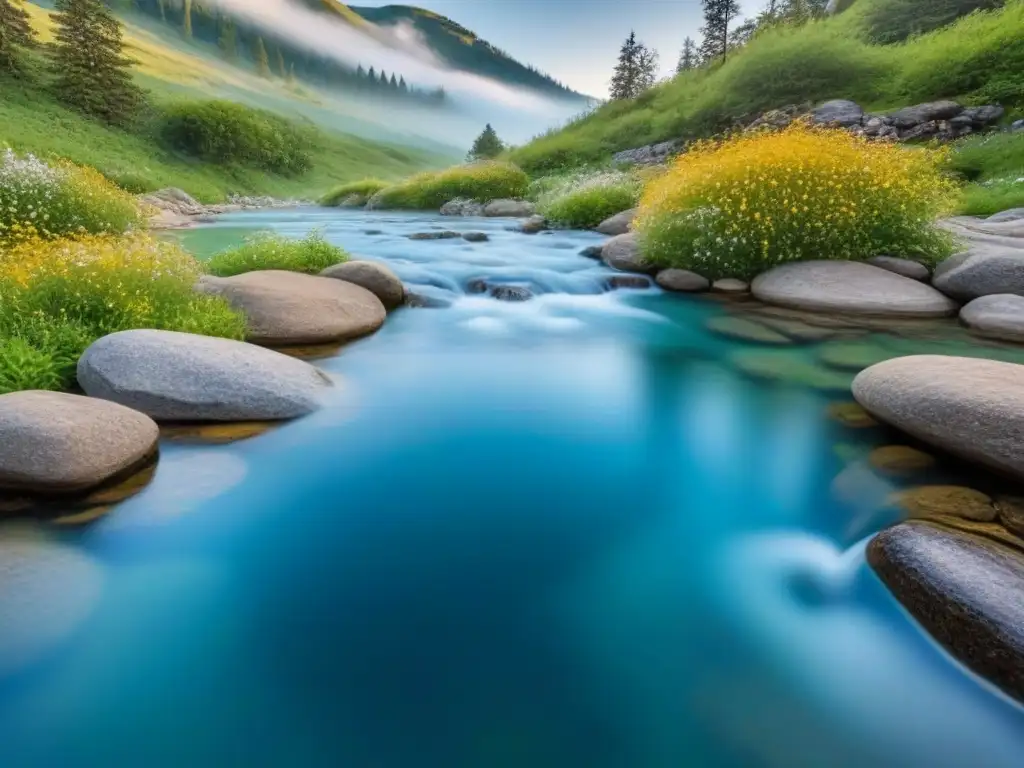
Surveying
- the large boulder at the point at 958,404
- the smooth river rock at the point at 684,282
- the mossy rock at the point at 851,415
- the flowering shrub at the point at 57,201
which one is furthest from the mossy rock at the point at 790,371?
the flowering shrub at the point at 57,201

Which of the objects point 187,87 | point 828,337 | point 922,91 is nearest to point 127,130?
point 187,87

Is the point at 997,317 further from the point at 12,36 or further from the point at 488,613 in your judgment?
the point at 12,36

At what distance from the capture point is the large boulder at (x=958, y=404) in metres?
3.88

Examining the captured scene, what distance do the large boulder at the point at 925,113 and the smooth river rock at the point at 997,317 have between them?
60.6 ft

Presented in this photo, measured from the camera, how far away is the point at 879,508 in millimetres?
3900

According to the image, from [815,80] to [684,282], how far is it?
26104mm

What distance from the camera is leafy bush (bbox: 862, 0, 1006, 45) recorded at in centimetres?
3209

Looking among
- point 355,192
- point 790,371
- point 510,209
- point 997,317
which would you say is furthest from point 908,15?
point 790,371

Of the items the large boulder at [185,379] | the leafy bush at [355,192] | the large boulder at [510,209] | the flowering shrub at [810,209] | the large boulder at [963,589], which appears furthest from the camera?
the leafy bush at [355,192]

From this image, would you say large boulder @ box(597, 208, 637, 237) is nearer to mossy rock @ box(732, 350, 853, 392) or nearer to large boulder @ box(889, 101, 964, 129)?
mossy rock @ box(732, 350, 853, 392)

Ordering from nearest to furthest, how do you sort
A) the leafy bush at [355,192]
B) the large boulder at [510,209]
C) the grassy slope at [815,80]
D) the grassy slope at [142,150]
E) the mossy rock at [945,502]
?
the mossy rock at [945,502], the grassy slope at [815,80], the large boulder at [510,209], the grassy slope at [142,150], the leafy bush at [355,192]


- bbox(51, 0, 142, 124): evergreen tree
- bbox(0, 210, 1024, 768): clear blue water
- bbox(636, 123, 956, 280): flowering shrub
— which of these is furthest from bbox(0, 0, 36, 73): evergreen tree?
bbox(0, 210, 1024, 768): clear blue water

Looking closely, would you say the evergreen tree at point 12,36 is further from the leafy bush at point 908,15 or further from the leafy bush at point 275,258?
the leafy bush at point 908,15

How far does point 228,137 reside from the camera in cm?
5131
